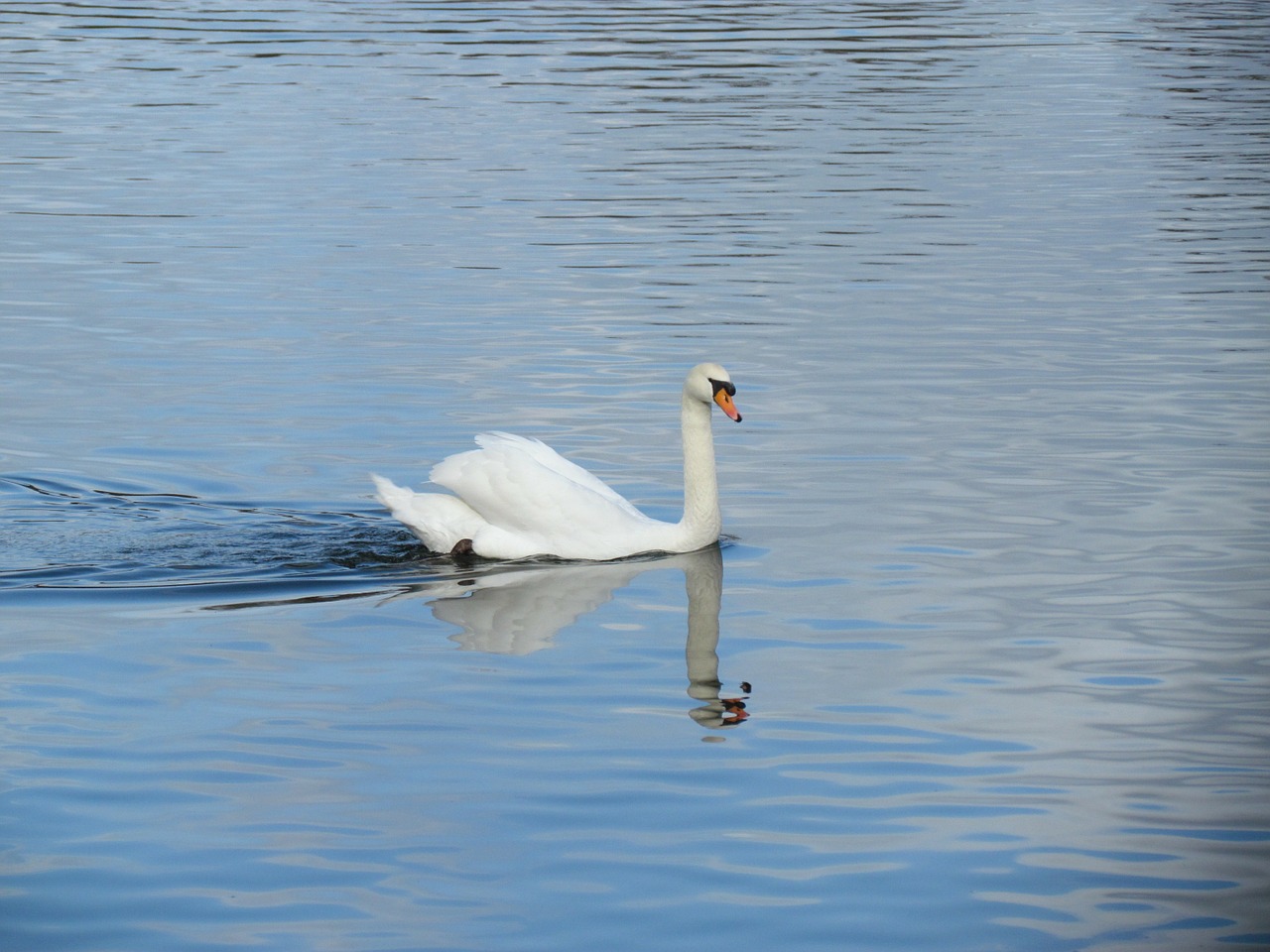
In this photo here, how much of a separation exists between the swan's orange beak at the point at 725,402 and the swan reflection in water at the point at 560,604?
2.55ft

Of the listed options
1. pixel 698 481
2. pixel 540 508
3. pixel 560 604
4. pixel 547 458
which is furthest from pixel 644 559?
pixel 560 604

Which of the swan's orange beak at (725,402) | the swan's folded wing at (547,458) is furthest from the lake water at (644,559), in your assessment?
the swan's orange beak at (725,402)

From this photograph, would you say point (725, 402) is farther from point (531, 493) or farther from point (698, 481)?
point (531, 493)

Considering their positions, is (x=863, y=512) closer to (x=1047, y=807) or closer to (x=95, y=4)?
(x=1047, y=807)

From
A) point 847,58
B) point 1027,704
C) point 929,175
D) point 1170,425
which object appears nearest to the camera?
point 1027,704

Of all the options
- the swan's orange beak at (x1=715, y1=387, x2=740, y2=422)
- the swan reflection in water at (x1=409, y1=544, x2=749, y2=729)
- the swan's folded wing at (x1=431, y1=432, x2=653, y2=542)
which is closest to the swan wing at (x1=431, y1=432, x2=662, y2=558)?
the swan's folded wing at (x1=431, y1=432, x2=653, y2=542)

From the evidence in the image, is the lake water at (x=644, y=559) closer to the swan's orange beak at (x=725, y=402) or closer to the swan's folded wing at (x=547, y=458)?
the swan's folded wing at (x=547, y=458)

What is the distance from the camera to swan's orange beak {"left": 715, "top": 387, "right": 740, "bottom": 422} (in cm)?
1207

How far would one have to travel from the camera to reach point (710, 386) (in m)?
12.3

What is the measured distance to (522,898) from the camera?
23.3 ft

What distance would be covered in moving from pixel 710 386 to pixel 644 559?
1.09 meters

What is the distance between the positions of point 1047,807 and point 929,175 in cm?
1989

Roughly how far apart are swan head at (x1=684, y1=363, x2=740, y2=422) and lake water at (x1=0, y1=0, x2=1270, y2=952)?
804mm

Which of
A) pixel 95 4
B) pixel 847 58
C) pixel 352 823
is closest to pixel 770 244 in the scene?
pixel 352 823
